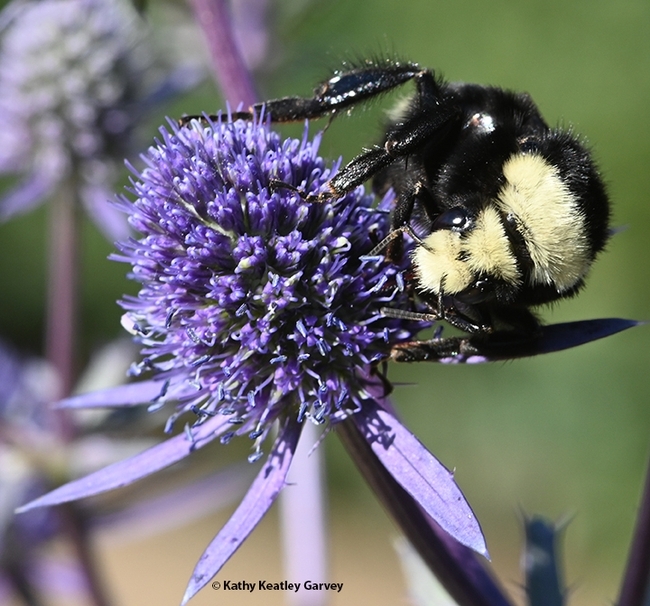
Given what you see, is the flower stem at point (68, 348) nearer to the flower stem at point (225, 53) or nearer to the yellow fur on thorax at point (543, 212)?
the flower stem at point (225, 53)

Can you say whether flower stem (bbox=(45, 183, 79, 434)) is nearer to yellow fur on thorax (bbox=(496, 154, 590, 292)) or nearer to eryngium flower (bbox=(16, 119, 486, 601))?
eryngium flower (bbox=(16, 119, 486, 601))

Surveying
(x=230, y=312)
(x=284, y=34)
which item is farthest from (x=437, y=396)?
(x=230, y=312)

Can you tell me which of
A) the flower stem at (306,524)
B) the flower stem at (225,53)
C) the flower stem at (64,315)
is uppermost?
the flower stem at (225,53)

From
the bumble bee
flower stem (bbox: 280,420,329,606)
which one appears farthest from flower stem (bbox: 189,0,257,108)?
flower stem (bbox: 280,420,329,606)

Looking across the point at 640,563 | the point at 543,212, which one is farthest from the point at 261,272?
the point at 640,563

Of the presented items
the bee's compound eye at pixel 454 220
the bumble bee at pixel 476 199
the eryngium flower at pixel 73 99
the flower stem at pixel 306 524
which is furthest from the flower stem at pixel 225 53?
the eryngium flower at pixel 73 99

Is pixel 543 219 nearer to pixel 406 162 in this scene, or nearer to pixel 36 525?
pixel 406 162

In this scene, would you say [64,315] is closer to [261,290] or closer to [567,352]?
[261,290]
